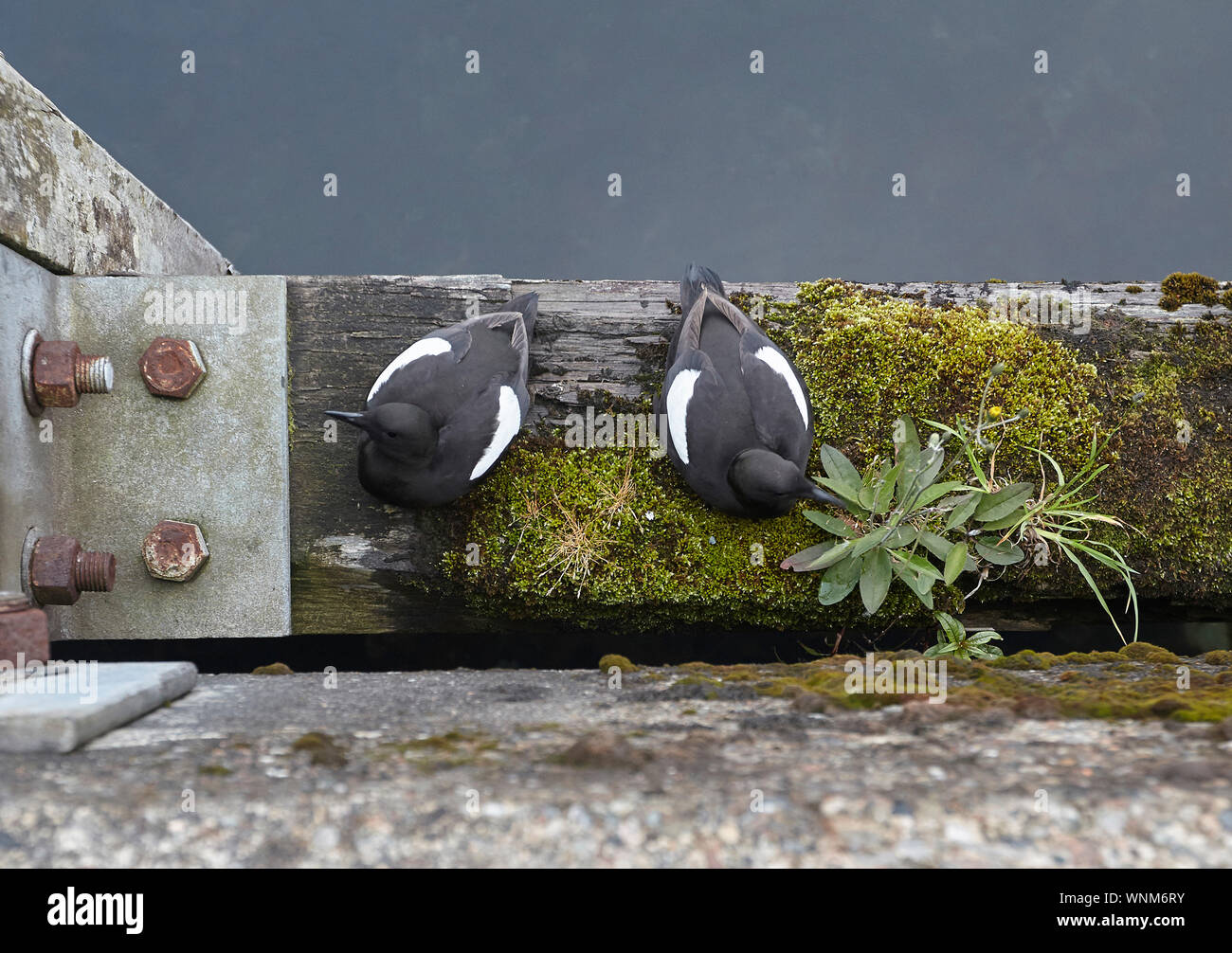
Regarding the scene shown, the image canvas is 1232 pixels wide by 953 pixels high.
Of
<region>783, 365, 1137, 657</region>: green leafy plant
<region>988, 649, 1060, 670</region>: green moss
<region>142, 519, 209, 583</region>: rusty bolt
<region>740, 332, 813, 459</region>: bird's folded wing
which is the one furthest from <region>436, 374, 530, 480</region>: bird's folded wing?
<region>988, 649, 1060, 670</region>: green moss

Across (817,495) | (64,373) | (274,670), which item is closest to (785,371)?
(817,495)

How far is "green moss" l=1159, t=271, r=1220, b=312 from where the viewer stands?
12.1 feet

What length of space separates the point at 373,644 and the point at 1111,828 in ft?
10.7

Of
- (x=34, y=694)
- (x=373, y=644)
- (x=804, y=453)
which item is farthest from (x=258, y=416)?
(x=804, y=453)

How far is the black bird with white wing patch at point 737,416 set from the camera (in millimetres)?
2875

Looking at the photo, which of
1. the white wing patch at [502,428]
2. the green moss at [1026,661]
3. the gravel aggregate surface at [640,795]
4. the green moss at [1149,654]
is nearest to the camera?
the gravel aggregate surface at [640,795]

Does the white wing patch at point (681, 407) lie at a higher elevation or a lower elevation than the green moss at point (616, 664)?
higher

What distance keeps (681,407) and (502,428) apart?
0.68 m

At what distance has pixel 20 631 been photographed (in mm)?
2215

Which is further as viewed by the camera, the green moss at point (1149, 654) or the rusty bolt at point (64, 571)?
the rusty bolt at point (64, 571)

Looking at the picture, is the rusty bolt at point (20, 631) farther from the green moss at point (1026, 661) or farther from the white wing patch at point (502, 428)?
the green moss at point (1026, 661)

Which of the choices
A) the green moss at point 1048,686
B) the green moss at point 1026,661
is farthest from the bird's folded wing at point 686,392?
the green moss at point 1026,661

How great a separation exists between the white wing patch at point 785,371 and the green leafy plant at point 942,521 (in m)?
0.20

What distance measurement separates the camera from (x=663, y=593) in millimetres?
3324
